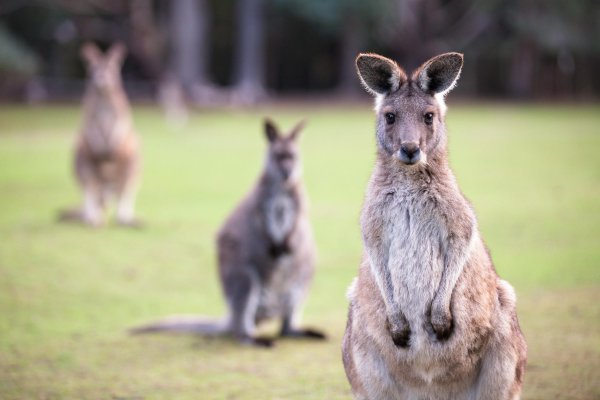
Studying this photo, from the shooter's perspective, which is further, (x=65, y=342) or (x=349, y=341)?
(x=65, y=342)

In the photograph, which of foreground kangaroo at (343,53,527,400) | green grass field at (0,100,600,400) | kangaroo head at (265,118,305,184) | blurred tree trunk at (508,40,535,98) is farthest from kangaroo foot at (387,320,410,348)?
blurred tree trunk at (508,40,535,98)

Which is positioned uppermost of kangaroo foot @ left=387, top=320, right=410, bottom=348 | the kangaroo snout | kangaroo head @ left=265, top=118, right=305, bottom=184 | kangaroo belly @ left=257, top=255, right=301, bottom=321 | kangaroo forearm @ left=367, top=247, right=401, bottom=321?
the kangaroo snout

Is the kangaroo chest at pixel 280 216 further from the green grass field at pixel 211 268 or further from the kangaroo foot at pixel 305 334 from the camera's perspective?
the green grass field at pixel 211 268

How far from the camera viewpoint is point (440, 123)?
3.60m

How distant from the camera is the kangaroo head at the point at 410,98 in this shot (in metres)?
3.49

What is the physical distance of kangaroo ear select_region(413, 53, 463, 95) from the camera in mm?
3500

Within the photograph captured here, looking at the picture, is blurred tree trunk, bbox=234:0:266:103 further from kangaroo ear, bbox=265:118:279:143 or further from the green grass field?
kangaroo ear, bbox=265:118:279:143

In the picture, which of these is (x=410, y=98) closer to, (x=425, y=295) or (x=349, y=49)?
(x=425, y=295)

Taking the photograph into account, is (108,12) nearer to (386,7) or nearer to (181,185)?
(386,7)

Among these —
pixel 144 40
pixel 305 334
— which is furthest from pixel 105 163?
pixel 144 40

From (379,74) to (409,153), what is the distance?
0.43 m

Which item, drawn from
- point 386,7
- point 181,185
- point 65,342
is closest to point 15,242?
point 65,342

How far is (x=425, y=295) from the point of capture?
3432mm

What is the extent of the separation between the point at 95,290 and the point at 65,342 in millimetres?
1352
